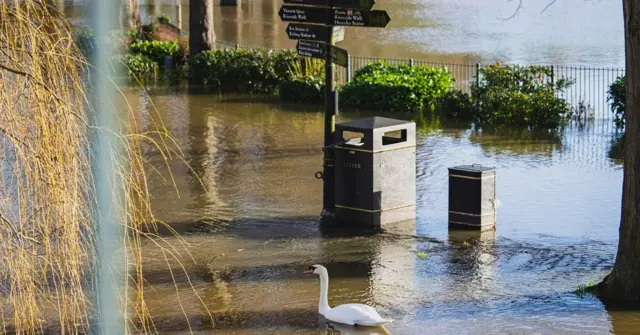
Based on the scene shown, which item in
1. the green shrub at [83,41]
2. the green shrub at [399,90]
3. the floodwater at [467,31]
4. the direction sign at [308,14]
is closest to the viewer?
the green shrub at [83,41]

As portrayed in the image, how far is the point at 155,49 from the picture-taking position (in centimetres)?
3125

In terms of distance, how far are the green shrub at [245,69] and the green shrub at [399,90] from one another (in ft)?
8.16

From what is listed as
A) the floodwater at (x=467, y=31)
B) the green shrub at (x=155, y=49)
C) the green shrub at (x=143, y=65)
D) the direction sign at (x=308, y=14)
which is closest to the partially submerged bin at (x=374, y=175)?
the direction sign at (x=308, y=14)

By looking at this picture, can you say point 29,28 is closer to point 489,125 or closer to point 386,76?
point 489,125

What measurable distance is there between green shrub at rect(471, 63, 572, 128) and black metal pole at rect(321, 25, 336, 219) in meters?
7.86

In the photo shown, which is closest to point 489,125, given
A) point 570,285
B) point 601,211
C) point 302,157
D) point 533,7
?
point 302,157

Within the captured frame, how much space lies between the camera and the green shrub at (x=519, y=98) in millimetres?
22094

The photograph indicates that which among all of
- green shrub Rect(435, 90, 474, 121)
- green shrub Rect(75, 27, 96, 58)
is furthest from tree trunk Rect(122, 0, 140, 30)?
green shrub Rect(75, 27, 96, 58)

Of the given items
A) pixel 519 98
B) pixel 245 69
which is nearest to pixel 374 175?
pixel 519 98

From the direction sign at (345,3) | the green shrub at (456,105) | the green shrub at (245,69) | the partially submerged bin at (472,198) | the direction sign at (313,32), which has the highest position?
the direction sign at (345,3)

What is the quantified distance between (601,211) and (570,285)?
3.49 meters

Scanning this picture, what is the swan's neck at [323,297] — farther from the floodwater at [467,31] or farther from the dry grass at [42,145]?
the floodwater at [467,31]

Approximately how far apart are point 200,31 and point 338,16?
15373mm

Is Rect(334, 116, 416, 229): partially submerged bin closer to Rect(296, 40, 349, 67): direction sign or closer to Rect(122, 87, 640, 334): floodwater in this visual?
Rect(122, 87, 640, 334): floodwater
